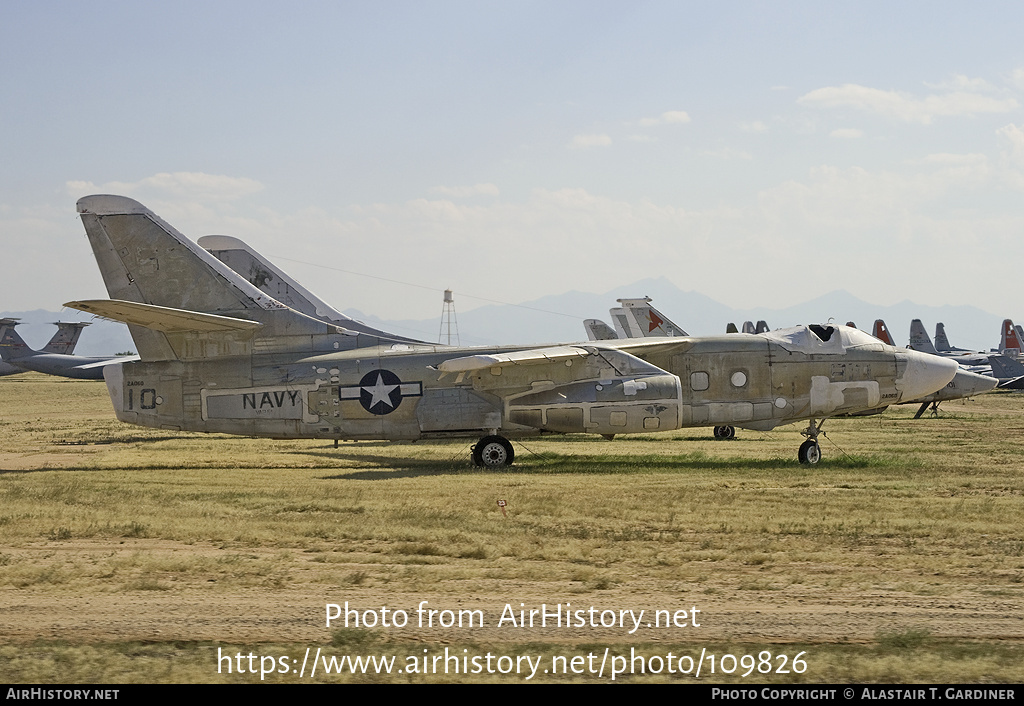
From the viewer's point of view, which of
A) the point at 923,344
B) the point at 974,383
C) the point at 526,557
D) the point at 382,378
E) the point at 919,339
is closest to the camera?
the point at 526,557

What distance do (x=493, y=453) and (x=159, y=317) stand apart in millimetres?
7770

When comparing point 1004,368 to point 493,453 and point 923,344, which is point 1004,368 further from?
point 493,453

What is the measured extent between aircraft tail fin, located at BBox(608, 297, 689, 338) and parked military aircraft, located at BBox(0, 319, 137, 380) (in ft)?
80.7

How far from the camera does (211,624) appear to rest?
7.51 m

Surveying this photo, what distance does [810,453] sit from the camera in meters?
20.1

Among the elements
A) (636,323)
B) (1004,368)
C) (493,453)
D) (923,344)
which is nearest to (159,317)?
(493,453)

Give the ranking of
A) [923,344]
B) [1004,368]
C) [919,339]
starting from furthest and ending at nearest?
[919,339], [923,344], [1004,368]

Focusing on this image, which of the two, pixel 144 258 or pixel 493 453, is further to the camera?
pixel 493 453

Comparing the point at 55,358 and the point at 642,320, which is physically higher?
the point at 642,320

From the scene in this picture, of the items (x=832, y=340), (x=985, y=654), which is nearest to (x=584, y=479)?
(x=832, y=340)

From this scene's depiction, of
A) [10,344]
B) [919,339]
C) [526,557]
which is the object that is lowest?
[526,557]

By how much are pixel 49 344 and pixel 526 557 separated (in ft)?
218

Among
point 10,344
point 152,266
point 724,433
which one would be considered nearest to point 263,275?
point 152,266
